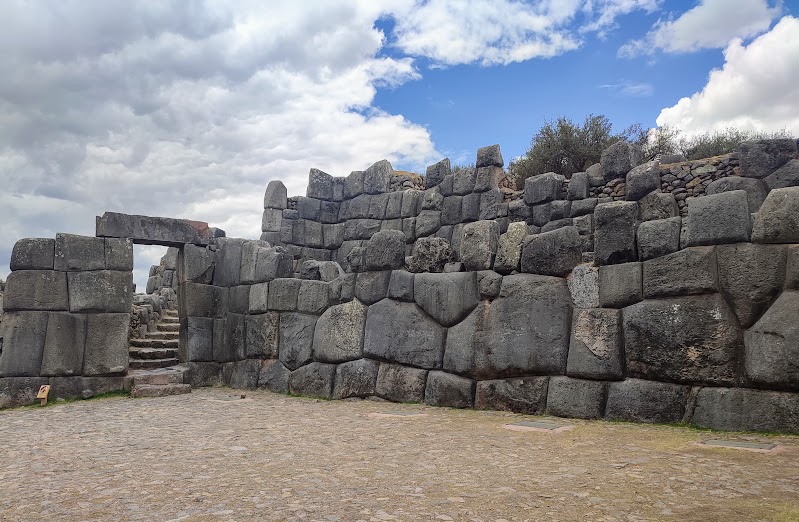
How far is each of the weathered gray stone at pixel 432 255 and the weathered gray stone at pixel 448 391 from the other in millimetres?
Result: 1604

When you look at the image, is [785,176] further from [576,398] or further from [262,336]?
[262,336]

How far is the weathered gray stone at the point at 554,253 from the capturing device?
7824mm

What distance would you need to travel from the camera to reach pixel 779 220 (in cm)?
618

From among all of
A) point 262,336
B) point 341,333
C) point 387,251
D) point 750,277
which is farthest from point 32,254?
point 750,277

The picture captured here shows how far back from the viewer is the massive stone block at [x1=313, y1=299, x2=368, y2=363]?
9898mm

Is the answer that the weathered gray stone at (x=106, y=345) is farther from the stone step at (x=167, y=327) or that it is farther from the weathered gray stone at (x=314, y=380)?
the stone step at (x=167, y=327)

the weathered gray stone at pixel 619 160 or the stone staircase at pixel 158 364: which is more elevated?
the weathered gray stone at pixel 619 160

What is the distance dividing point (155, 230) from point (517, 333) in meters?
8.05

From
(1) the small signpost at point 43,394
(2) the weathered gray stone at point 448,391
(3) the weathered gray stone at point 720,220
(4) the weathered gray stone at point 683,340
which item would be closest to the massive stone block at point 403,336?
(2) the weathered gray stone at point 448,391

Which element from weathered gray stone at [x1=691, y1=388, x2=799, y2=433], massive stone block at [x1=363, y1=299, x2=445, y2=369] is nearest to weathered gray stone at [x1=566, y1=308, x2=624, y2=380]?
weathered gray stone at [x1=691, y1=388, x2=799, y2=433]

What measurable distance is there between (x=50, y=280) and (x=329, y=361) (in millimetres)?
5142

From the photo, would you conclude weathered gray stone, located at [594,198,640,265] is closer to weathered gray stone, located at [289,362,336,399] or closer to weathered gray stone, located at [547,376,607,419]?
weathered gray stone, located at [547,376,607,419]

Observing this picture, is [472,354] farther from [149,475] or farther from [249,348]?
[249,348]

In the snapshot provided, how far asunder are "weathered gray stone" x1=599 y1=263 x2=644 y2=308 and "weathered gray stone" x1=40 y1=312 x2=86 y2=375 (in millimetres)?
8859
